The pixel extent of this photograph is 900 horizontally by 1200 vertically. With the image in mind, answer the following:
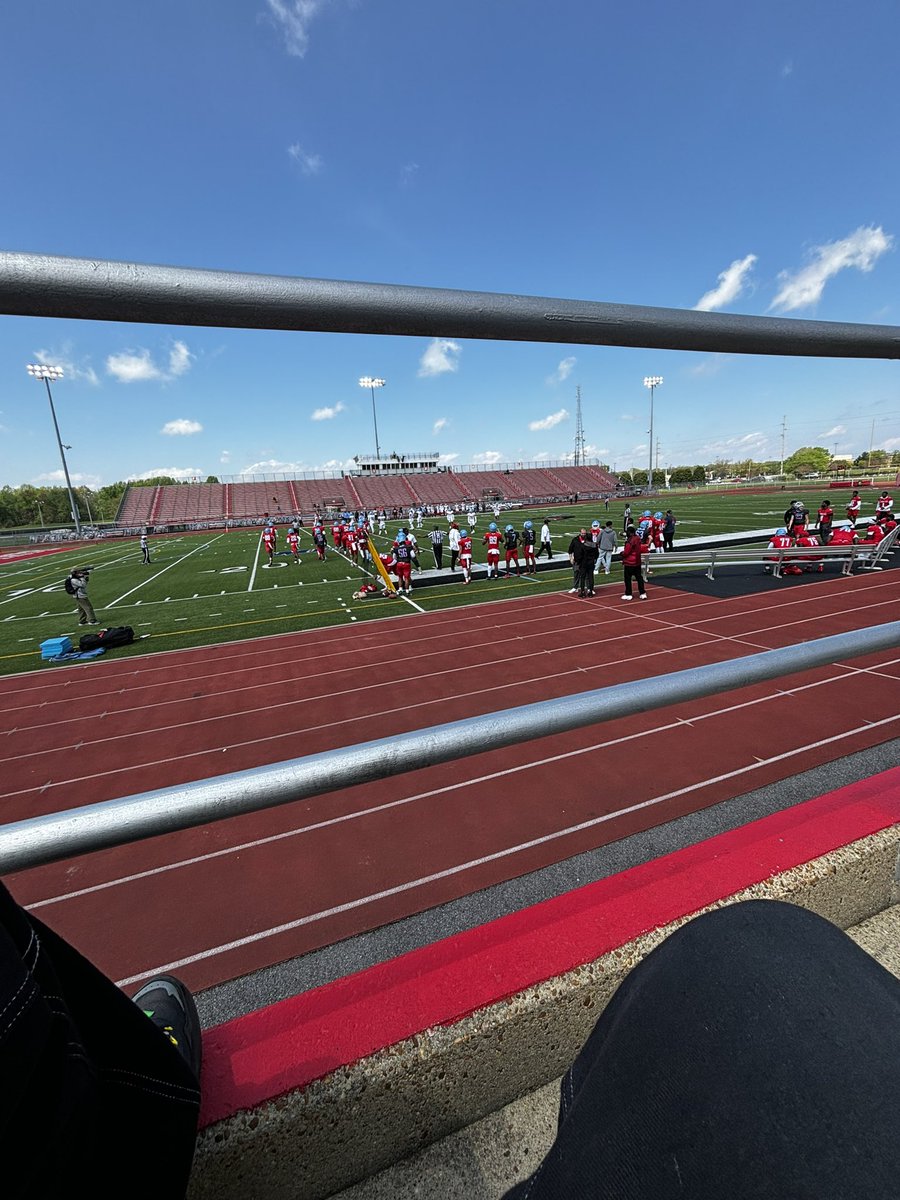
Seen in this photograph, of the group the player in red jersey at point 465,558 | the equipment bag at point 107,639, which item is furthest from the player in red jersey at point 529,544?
the equipment bag at point 107,639

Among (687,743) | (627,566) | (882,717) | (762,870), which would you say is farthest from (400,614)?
(762,870)

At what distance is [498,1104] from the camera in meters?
1.29

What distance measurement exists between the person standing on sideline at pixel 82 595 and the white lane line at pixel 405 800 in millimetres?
12971

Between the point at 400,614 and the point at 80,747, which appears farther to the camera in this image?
the point at 400,614

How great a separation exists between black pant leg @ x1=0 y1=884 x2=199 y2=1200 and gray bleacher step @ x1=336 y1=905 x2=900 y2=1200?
2.27 feet

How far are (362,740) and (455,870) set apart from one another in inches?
136

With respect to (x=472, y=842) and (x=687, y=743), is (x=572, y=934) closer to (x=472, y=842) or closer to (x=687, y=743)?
(x=472, y=842)

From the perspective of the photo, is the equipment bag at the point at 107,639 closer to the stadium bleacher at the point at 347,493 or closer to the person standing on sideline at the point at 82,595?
the person standing on sideline at the point at 82,595

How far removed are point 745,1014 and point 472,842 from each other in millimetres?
4795

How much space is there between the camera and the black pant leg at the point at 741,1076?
397mm

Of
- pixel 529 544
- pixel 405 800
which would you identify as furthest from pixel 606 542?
pixel 405 800

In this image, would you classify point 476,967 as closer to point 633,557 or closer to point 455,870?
point 455,870

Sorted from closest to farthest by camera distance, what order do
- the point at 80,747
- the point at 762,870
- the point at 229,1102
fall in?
1. the point at 229,1102
2. the point at 762,870
3. the point at 80,747

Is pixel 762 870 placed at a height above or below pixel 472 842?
above
